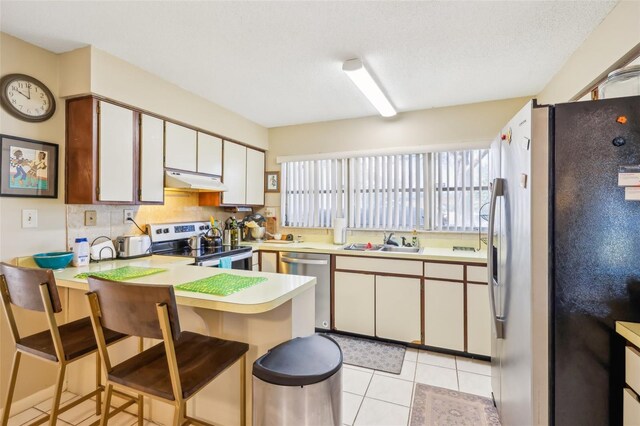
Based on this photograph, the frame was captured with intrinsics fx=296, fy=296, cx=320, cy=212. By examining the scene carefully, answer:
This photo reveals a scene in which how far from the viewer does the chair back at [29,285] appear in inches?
52.4

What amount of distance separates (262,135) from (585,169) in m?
3.48

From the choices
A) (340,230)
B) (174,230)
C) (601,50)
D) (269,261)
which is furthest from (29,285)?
(601,50)

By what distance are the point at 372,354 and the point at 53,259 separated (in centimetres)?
253

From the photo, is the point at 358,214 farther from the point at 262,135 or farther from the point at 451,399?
the point at 451,399

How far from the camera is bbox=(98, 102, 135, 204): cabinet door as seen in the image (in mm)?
2127

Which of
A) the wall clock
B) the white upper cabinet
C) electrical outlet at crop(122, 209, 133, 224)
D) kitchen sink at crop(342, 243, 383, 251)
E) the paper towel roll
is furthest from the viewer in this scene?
the paper towel roll

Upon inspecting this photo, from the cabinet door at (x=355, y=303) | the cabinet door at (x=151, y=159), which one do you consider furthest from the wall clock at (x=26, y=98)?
the cabinet door at (x=355, y=303)

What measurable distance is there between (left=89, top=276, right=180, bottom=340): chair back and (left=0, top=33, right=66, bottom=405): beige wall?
132 cm

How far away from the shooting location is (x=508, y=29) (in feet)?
5.96

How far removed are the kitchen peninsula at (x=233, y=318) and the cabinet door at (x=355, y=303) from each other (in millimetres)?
1324

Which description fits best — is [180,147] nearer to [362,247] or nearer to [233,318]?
[233,318]

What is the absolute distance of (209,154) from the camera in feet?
10.2

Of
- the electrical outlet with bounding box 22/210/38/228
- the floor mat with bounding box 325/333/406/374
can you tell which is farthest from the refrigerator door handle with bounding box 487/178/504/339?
the electrical outlet with bounding box 22/210/38/228

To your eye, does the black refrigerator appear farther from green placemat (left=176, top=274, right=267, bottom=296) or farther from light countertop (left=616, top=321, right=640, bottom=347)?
green placemat (left=176, top=274, right=267, bottom=296)
